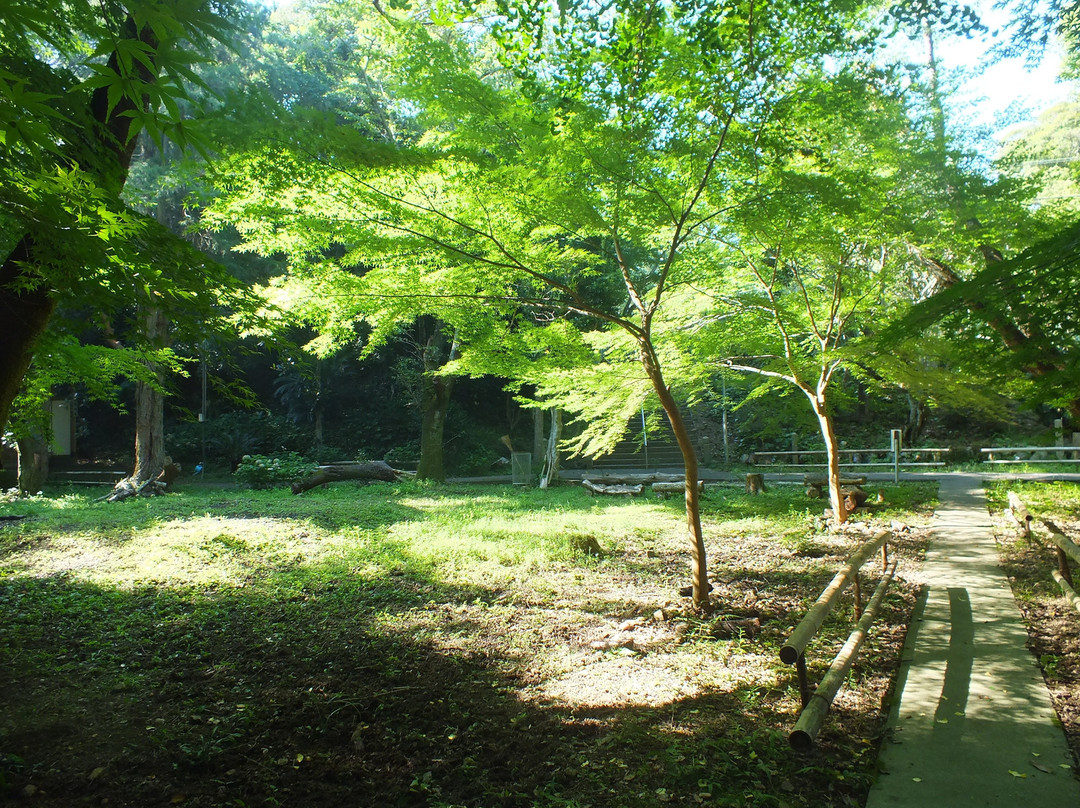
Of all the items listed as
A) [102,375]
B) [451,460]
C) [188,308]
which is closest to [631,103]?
[188,308]

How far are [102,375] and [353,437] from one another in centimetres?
1648

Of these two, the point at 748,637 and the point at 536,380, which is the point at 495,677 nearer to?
the point at 748,637

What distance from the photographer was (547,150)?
5.04m

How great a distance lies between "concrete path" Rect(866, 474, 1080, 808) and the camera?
286 cm

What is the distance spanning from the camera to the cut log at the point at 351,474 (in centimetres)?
1588

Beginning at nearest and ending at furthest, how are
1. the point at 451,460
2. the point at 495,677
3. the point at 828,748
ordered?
the point at 828,748
the point at 495,677
the point at 451,460

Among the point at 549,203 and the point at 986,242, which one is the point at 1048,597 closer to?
the point at 986,242

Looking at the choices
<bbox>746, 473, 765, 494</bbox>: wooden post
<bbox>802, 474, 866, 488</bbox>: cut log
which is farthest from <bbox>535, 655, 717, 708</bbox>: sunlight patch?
<bbox>746, 473, 765, 494</bbox>: wooden post

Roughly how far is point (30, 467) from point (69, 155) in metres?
14.9

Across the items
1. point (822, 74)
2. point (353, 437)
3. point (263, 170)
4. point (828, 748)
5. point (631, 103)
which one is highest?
point (822, 74)

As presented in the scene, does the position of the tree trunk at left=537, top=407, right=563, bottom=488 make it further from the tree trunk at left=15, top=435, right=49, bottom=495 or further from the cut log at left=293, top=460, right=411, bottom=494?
the tree trunk at left=15, top=435, right=49, bottom=495

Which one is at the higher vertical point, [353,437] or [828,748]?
[353,437]

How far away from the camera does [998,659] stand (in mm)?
4363

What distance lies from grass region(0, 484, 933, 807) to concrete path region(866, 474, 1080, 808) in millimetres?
189
